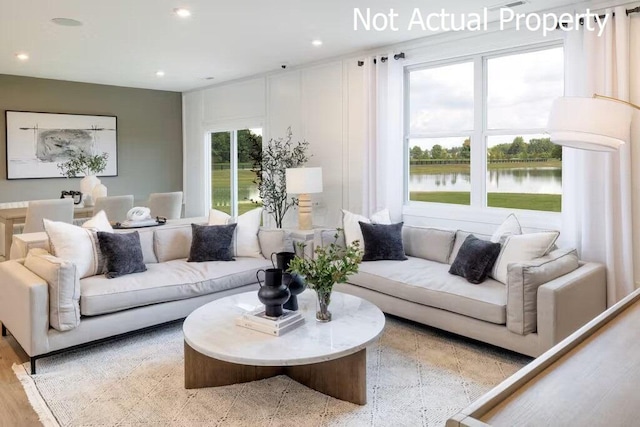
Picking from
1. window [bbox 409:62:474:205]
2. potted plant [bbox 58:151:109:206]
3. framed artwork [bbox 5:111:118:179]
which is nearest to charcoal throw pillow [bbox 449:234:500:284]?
window [bbox 409:62:474:205]

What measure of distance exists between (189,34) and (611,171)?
394cm

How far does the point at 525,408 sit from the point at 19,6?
4.54 m

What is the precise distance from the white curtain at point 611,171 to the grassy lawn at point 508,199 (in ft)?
1.76

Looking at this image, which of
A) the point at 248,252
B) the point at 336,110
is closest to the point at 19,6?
the point at 248,252

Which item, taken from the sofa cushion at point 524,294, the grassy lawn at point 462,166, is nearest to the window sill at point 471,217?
the grassy lawn at point 462,166

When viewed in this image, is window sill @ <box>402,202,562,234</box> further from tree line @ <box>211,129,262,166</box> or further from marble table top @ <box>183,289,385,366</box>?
tree line @ <box>211,129,262,166</box>

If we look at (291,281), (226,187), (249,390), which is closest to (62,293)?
(249,390)

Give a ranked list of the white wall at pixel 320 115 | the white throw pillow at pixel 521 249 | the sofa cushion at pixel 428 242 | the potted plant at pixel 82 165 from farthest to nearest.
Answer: the potted plant at pixel 82 165 → the white wall at pixel 320 115 → the sofa cushion at pixel 428 242 → the white throw pillow at pixel 521 249

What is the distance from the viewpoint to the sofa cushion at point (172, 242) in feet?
14.4

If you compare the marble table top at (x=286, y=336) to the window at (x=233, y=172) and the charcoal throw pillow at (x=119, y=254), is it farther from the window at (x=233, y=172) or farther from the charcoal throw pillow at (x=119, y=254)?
the window at (x=233, y=172)

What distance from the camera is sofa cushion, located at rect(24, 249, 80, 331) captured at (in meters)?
3.08

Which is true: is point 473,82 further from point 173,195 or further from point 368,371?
point 173,195

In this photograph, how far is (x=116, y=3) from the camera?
12.5ft

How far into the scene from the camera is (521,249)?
3.54 metres
